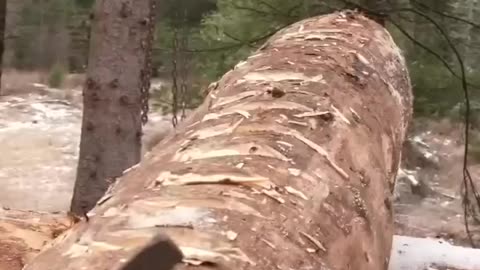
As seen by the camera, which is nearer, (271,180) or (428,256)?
(271,180)

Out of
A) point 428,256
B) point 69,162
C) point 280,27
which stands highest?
point 280,27

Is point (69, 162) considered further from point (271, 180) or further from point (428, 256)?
point (271, 180)

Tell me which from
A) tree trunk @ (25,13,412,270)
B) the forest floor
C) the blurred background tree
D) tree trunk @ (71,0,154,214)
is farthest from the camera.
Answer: the forest floor

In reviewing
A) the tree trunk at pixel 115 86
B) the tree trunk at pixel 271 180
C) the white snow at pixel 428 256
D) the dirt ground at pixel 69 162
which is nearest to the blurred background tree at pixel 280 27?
the dirt ground at pixel 69 162

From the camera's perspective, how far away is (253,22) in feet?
16.3

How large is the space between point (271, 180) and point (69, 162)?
15.6 ft

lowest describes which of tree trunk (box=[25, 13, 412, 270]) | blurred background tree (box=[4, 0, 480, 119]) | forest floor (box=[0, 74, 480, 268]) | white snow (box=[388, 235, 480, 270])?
forest floor (box=[0, 74, 480, 268])

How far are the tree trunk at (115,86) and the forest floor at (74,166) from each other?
2.12m

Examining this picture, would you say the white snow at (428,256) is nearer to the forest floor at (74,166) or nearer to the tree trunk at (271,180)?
the tree trunk at (271,180)

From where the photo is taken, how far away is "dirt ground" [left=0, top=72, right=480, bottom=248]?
18.4 ft

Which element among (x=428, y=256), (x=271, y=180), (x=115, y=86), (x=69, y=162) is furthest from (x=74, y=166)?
(x=271, y=180)

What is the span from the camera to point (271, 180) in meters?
1.70

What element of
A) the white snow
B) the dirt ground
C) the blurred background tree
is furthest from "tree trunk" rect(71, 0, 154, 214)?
the dirt ground

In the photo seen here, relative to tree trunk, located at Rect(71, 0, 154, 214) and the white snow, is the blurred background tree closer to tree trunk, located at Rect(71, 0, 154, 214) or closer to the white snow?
tree trunk, located at Rect(71, 0, 154, 214)
